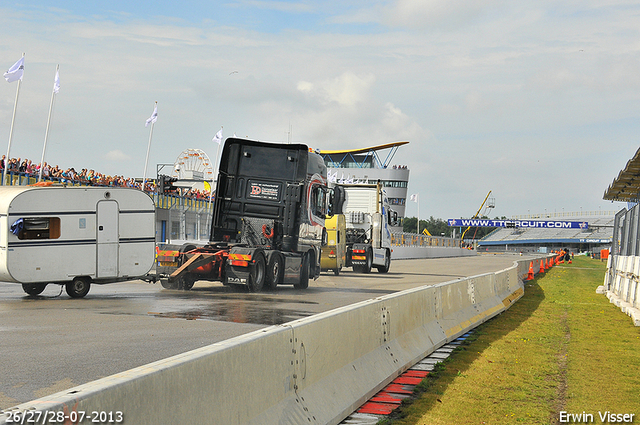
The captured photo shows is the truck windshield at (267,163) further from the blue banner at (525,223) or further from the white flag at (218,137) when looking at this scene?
the blue banner at (525,223)

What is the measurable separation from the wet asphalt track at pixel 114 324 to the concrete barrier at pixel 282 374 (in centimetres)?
256

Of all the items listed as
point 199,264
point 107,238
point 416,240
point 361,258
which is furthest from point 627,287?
point 416,240

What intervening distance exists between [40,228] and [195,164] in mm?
57752

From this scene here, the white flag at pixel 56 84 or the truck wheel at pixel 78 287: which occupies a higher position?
the white flag at pixel 56 84

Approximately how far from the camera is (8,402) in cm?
639

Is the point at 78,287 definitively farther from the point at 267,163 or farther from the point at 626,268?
the point at 626,268

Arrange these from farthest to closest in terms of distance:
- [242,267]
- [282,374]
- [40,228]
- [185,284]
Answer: [185,284] < [242,267] < [40,228] < [282,374]

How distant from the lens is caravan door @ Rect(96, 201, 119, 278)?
1655 centimetres

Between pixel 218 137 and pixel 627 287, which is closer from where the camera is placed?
pixel 627 287

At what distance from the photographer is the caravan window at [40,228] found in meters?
15.3

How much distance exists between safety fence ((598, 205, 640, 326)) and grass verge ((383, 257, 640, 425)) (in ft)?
3.55

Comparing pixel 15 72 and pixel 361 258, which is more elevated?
pixel 15 72

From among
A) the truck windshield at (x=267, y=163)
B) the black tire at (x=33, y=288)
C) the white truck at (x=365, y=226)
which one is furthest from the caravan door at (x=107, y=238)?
the white truck at (x=365, y=226)

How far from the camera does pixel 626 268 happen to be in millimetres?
17906
